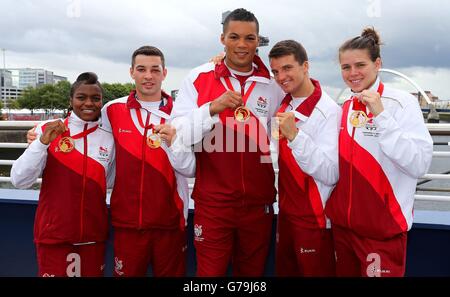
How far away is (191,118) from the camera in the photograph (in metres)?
2.51

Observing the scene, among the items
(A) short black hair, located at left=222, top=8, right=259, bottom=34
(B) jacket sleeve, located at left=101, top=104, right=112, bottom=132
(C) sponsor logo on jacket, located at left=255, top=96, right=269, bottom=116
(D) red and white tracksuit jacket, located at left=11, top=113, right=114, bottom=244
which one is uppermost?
(A) short black hair, located at left=222, top=8, right=259, bottom=34

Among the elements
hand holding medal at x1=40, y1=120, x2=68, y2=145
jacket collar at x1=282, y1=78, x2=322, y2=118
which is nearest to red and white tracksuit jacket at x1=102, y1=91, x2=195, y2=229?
hand holding medal at x1=40, y1=120, x2=68, y2=145

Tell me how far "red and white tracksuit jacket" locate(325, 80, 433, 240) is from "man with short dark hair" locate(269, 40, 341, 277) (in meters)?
0.10

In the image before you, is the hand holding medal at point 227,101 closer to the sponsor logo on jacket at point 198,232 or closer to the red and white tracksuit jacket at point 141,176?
the red and white tracksuit jacket at point 141,176

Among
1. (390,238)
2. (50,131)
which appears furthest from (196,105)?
(390,238)

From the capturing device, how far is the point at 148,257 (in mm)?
2773

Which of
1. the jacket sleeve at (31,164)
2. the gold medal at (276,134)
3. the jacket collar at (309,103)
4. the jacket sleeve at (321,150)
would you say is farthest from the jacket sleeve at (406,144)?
the jacket sleeve at (31,164)

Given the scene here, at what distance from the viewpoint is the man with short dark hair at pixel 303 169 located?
8.08 ft

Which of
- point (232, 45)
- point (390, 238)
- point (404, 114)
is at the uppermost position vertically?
point (232, 45)

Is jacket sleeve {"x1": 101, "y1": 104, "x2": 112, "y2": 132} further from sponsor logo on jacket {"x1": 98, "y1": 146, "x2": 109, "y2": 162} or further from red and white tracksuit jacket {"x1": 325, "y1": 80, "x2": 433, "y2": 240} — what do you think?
red and white tracksuit jacket {"x1": 325, "y1": 80, "x2": 433, "y2": 240}

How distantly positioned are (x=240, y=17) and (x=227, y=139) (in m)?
0.74

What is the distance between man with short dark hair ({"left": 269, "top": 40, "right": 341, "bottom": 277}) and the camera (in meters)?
2.46
